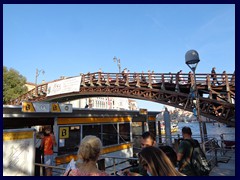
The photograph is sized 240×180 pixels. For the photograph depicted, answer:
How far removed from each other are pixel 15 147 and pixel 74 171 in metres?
2.74

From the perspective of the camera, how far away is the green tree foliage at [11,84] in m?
30.6

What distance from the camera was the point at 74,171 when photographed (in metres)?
2.35

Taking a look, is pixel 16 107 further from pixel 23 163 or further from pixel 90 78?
pixel 90 78

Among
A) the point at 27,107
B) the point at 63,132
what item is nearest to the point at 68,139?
the point at 63,132

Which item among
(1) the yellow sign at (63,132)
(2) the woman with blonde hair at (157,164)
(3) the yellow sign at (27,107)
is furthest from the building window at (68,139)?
(2) the woman with blonde hair at (157,164)

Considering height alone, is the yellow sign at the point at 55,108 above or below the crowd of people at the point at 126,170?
above

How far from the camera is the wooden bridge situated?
13.3 meters

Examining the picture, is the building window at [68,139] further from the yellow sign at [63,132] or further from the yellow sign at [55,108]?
the yellow sign at [55,108]

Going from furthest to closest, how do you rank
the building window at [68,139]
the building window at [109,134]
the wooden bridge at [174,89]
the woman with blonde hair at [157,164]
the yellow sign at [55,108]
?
the wooden bridge at [174,89] < the building window at [109,134] < the building window at [68,139] < the yellow sign at [55,108] < the woman with blonde hair at [157,164]

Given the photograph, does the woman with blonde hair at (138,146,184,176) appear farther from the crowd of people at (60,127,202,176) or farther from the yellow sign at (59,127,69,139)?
the yellow sign at (59,127,69,139)

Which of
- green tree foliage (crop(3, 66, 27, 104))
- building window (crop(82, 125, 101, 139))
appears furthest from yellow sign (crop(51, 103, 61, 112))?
green tree foliage (crop(3, 66, 27, 104))

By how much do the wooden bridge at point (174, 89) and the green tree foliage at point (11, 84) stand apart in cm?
1385

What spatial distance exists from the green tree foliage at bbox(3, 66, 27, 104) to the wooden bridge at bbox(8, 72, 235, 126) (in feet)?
45.4

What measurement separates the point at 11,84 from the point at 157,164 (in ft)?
111
